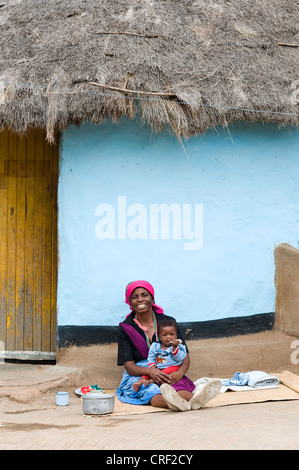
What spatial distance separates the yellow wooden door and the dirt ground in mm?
352

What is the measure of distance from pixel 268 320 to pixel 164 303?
3.10 ft

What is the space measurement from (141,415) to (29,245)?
2081mm

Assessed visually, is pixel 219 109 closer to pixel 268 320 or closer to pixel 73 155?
pixel 73 155

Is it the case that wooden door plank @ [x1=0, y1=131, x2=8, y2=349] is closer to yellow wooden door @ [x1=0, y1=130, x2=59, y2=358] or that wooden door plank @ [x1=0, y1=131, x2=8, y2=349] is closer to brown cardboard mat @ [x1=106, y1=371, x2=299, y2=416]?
yellow wooden door @ [x1=0, y1=130, x2=59, y2=358]

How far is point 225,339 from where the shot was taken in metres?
5.30

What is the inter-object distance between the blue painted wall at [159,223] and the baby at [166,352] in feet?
2.09

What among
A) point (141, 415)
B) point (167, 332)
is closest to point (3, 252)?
point (167, 332)

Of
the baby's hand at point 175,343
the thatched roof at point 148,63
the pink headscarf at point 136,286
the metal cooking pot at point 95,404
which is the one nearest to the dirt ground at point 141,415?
the metal cooking pot at point 95,404

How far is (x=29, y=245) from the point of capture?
5.68m

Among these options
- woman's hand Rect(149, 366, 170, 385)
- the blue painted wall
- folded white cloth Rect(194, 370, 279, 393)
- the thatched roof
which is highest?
the thatched roof

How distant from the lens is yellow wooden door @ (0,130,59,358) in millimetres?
5664

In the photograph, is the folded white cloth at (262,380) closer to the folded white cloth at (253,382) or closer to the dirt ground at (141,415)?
the folded white cloth at (253,382)

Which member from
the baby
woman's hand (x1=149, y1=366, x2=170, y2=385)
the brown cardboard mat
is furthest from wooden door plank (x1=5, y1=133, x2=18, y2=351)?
woman's hand (x1=149, y1=366, x2=170, y2=385)
